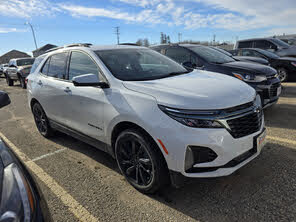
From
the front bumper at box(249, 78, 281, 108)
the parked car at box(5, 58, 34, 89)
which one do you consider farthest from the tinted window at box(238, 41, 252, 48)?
the parked car at box(5, 58, 34, 89)

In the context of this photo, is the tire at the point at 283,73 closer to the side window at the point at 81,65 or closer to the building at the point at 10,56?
the side window at the point at 81,65

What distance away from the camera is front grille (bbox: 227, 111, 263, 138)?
2121 mm

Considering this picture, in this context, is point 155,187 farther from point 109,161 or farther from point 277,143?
point 277,143

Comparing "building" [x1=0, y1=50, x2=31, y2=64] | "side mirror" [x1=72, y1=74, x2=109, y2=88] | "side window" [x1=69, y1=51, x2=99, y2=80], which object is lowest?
"building" [x1=0, y1=50, x2=31, y2=64]

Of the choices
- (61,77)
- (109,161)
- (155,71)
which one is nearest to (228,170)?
(155,71)

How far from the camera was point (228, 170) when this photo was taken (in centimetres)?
213

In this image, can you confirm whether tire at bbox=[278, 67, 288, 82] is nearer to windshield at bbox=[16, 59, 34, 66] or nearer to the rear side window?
the rear side window

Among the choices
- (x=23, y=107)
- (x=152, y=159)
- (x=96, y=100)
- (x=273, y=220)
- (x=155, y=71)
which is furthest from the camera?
Result: (x=23, y=107)

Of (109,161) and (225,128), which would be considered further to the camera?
(109,161)

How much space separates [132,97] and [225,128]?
3.34 ft

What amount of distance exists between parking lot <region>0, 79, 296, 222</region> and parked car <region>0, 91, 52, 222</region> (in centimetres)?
109

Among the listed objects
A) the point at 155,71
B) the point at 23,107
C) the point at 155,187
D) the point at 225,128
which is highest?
the point at 155,71

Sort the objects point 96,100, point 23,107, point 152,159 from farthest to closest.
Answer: point 23,107, point 96,100, point 152,159

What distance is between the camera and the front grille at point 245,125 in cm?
212
